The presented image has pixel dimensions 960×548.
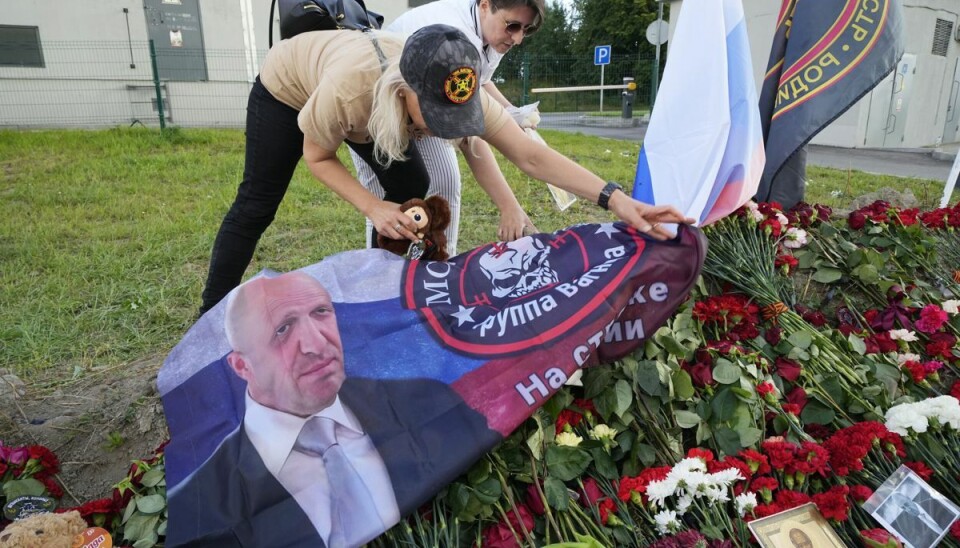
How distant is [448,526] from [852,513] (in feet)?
2.93

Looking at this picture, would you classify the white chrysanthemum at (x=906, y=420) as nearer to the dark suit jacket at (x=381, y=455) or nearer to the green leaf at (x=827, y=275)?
the green leaf at (x=827, y=275)

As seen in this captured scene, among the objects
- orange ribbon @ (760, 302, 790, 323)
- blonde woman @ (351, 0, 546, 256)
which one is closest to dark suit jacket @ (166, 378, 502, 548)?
blonde woman @ (351, 0, 546, 256)

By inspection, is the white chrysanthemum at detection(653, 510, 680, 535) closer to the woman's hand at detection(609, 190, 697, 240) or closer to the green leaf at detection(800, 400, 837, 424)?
the green leaf at detection(800, 400, 837, 424)

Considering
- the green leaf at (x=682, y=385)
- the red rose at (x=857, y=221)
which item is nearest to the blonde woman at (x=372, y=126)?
the green leaf at (x=682, y=385)

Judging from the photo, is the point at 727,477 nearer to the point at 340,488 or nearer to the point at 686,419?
the point at 686,419

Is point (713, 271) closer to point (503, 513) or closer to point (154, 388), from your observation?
point (503, 513)

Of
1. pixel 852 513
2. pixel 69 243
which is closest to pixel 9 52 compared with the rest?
pixel 69 243

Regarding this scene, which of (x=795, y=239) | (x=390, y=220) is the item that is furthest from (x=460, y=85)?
(x=795, y=239)

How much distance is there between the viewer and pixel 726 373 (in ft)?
5.58

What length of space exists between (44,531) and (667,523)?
125 centimetres

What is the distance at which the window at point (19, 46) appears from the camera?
10.4m

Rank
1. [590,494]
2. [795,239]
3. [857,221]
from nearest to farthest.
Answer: [590,494] → [795,239] → [857,221]

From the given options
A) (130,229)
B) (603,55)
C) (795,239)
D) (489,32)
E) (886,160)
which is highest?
(603,55)

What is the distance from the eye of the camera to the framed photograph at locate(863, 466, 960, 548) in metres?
1.38
